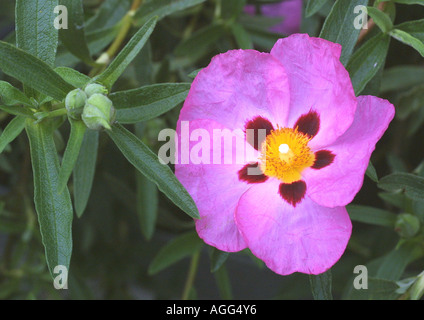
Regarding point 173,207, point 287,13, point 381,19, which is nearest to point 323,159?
point 381,19

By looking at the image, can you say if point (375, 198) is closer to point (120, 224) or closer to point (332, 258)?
point (120, 224)

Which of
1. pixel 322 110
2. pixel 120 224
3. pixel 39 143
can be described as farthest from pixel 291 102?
pixel 120 224

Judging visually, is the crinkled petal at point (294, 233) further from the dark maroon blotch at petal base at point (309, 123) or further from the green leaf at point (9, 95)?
the green leaf at point (9, 95)

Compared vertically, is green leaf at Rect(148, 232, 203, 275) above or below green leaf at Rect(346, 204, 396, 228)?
above

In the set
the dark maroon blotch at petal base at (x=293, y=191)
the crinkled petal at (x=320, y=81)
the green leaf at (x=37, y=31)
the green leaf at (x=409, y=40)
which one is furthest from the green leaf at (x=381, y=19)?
the green leaf at (x=37, y=31)

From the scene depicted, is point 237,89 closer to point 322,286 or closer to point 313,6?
point 313,6

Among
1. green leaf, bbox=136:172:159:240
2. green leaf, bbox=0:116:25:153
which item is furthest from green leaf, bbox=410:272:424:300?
green leaf, bbox=0:116:25:153

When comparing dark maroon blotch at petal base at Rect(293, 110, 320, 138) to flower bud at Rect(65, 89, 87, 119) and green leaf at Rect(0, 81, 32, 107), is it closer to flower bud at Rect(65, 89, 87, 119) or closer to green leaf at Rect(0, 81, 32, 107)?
flower bud at Rect(65, 89, 87, 119)
